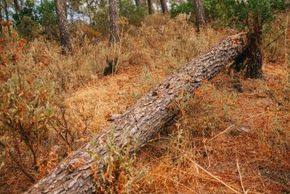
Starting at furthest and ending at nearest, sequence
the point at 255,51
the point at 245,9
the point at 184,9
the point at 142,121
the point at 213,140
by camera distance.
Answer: the point at 184,9 → the point at 245,9 → the point at 255,51 → the point at 213,140 → the point at 142,121

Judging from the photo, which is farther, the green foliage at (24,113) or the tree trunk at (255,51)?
the tree trunk at (255,51)

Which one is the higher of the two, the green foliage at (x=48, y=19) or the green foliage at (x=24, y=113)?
the green foliage at (x=48, y=19)

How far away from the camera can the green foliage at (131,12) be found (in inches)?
536

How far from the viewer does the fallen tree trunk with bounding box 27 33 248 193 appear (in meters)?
2.69

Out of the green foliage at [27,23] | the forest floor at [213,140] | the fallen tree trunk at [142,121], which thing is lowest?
the forest floor at [213,140]

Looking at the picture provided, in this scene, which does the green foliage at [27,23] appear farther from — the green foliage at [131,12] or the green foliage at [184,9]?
the green foliage at [184,9]

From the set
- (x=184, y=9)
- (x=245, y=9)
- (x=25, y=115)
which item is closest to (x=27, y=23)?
(x=184, y=9)

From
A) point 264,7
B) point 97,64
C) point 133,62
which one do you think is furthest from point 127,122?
point 264,7

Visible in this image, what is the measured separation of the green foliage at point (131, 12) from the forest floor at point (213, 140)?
26.6 feet

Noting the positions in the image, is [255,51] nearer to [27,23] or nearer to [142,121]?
[142,121]

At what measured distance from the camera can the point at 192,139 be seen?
3742mm

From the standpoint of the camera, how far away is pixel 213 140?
3.77m

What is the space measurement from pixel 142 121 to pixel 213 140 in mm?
850

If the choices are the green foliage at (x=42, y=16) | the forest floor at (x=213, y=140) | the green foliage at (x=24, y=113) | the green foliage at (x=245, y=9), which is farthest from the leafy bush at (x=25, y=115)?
the green foliage at (x=42, y=16)
